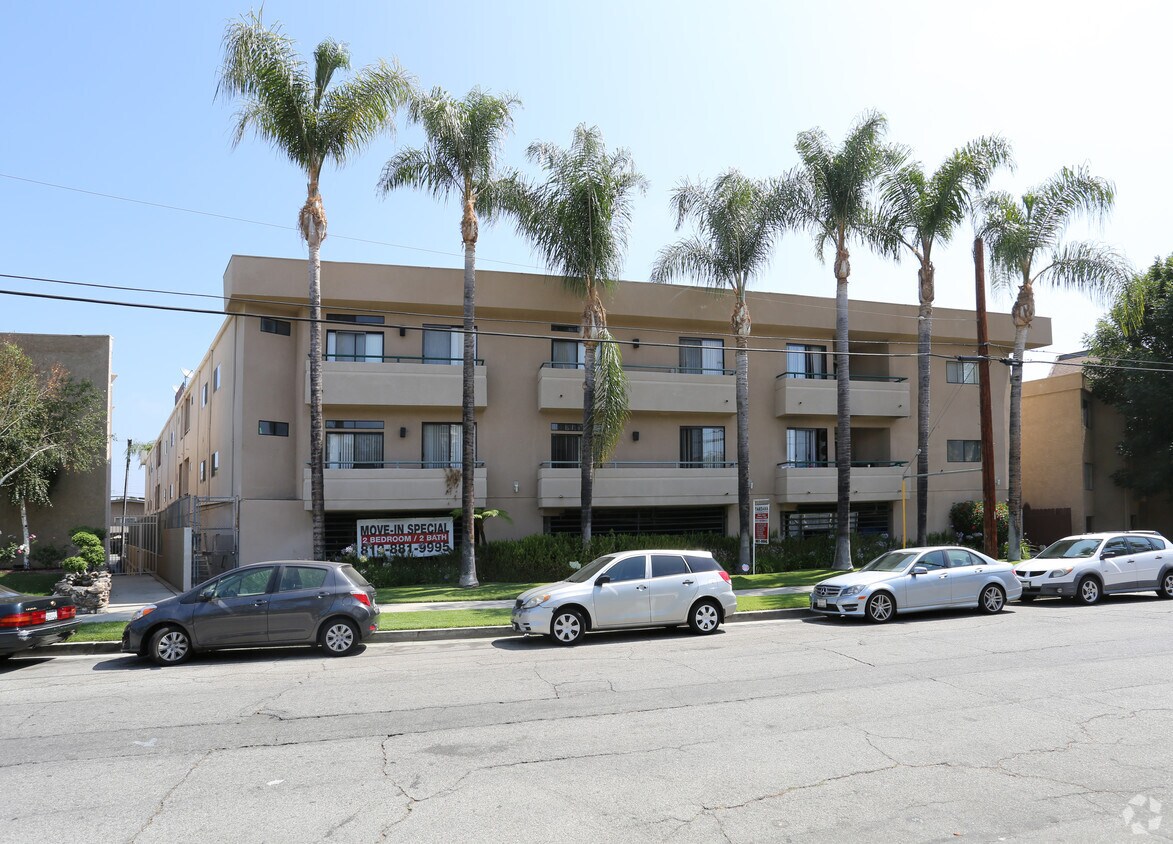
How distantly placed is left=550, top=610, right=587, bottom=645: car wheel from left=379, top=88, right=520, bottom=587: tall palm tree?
7972mm

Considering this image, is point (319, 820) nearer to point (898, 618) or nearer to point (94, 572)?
point (898, 618)

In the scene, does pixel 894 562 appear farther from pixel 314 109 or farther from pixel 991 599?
pixel 314 109

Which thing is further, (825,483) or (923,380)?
(825,483)

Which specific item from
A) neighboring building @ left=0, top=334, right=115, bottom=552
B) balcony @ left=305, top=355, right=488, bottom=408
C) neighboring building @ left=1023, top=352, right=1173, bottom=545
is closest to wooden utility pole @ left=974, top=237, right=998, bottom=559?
neighboring building @ left=1023, top=352, right=1173, bottom=545

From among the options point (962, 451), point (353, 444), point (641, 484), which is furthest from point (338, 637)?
point (962, 451)

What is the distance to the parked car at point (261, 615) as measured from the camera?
12.0 meters

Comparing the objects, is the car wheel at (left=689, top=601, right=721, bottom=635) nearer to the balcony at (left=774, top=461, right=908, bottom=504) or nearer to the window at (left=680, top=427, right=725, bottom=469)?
the window at (left=680, top=427, right=725, bottom=469)

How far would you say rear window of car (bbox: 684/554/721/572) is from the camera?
1440 cm

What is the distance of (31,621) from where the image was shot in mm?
11883

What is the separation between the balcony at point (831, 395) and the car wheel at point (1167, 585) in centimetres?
1065

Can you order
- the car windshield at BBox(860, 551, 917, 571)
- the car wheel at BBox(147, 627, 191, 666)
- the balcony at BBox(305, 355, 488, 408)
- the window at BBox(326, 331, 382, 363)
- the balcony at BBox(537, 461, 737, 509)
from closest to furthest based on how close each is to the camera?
1. the car wheel at BBox(147, 627, 191, 666)
2. the car windshield at BBox(860, 551, 917, 571)
3. the balcony at BBox(305, 355, 488, 408)
4. the window at BBox(326, 331, 382, 363)
5. the balcony at BBox(537, 461, 737, 509)

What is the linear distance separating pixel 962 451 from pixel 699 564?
1940 cm

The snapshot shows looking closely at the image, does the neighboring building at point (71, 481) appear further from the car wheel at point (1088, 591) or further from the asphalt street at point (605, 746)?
the car wheel at point (1088, 591)

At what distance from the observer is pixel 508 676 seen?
10656mm
